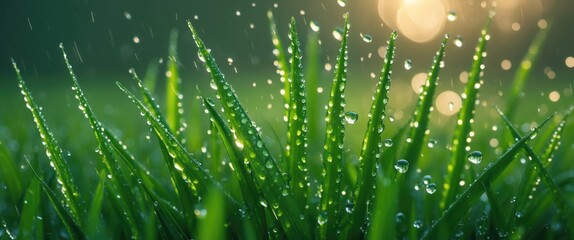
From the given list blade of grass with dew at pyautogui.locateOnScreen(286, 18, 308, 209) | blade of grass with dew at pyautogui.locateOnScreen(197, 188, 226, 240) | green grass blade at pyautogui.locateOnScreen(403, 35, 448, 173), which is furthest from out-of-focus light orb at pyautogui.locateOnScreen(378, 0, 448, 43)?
blade of grass with dew at pyautogui.locateOnScreen(197, 188, 226, 240)

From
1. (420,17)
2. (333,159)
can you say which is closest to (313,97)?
(333,159)

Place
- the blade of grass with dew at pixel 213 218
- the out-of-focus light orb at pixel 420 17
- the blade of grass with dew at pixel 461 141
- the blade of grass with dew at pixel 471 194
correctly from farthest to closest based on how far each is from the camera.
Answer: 1. the out-of-focus light orb at pixel 420 17
2. the blade of grass with dew at pixel 461 141
3. the blade of grass with dew at pixel 471 194
4. the blade of grass with dew at pixel 213 218

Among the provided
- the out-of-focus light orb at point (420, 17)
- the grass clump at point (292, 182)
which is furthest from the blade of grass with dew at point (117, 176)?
the out-of-focus light orb at point (420, 17)

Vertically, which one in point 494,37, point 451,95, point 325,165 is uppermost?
point 494,37

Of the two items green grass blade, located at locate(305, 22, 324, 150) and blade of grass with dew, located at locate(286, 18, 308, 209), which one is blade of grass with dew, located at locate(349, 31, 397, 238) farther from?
green grass blade, located at locate(305, 22, 324, 150)

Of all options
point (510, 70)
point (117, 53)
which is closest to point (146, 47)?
point (117, 53)

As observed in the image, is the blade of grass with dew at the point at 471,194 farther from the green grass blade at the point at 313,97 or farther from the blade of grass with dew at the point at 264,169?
the green grass blade at the point at 313,97

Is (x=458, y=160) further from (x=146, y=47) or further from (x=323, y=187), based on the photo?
(x=146, y=47)
